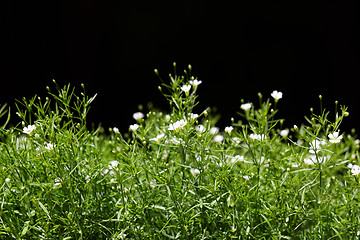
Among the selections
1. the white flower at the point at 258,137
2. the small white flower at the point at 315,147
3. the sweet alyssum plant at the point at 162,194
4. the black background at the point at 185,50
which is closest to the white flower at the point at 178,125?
the sweet alyssum plant at the point at 162,194

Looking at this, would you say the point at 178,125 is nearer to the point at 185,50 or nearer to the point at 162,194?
the point at 162,194

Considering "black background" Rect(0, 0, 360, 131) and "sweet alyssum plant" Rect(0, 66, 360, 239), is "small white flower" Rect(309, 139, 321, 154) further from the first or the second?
"black background" Rect(0, 0, 360, 131)

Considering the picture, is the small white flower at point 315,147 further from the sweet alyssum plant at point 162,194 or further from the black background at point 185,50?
the black background at point 185,50

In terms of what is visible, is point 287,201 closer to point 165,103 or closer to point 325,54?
point 165,103

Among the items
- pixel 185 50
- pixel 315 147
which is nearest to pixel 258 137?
pixel 315 147

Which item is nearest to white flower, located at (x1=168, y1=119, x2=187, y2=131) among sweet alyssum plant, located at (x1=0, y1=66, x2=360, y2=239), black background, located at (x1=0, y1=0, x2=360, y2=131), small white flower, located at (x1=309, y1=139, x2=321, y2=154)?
sweet alyssum plant, located at (x1=0, y1=66, x2=360, y2=239)

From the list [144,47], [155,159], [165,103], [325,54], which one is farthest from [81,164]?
[325,54]

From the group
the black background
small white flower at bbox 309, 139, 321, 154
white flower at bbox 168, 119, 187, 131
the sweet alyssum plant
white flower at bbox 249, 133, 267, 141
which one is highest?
the black background

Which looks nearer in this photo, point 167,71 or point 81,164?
point 81,164
